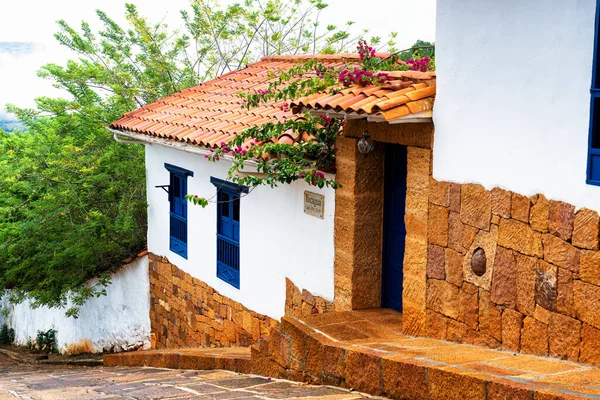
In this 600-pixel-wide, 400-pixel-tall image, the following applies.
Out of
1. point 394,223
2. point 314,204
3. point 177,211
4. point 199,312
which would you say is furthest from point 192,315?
point 394,223

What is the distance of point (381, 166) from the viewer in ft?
25.8

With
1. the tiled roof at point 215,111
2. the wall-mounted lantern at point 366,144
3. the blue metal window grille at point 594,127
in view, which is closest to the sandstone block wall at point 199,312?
the wall-mounted lantern at point 366,144

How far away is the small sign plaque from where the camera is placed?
832 centimetres

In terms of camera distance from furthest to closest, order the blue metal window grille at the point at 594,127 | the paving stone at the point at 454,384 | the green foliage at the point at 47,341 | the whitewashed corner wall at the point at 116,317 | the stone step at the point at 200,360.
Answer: the green foliage at the point at 47,341 < the whitewashed corner wall at the point at 116,317 < the stone step at the point at 200,360 < the blue metal window grille at the point at 594,127 < the paving stone at the point at 454,384

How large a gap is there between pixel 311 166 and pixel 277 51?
973cm

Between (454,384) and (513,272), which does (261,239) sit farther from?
(454,384)

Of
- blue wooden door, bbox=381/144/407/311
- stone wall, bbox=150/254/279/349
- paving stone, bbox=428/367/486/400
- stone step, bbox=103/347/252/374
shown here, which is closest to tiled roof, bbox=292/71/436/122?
blue wooden door, bbox=381/144/407/311

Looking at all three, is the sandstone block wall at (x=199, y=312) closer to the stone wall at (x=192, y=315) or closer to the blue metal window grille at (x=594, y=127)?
the stone wall at (x=192, y=315)

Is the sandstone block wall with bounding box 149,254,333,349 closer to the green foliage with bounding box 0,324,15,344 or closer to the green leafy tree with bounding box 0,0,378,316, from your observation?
the green leafy tree with bounding box 0,0,378,316

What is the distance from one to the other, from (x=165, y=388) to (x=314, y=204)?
2.44 meters

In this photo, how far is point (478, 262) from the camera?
6316 millimetres

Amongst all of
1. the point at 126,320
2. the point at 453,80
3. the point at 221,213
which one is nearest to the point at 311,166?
the point at 453,80

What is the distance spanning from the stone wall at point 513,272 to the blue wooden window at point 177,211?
5.27 m

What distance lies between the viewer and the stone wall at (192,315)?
10023 millimetres
